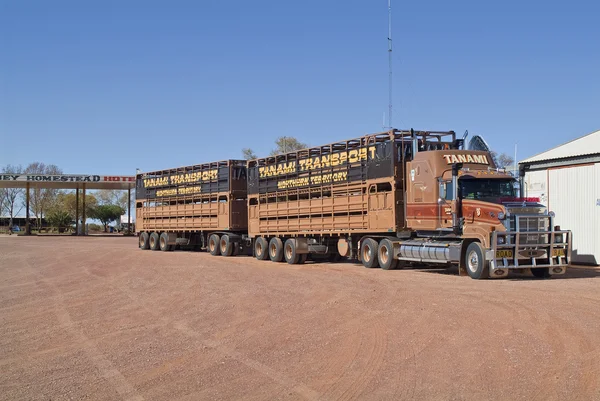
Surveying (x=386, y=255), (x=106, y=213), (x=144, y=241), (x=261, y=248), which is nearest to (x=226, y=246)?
(x=261, y=248)

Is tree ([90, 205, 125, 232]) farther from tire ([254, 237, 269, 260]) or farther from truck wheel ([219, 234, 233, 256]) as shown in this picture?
tire ([254, 237, 269, 260])

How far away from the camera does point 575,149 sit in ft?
78.0

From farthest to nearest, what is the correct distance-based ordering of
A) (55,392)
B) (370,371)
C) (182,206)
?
(182,206) < (370,371) < (55,392)

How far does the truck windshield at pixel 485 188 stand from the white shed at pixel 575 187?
3.03 m

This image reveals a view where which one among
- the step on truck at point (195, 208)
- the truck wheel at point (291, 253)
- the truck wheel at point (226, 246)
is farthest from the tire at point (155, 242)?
the truck wheel at point (291, 253)

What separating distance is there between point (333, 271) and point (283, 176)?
6.74 m

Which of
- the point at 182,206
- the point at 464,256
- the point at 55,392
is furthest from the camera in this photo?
the point at 182,206

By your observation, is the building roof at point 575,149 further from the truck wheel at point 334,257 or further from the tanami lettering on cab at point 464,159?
the truck wheel at point 334,257

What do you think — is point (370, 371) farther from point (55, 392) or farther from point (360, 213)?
point (360, 213)

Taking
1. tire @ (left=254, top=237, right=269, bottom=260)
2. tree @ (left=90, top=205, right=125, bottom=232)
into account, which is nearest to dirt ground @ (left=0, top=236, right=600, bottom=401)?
tire @ (left=254, top=237, right=269, bottom=260)

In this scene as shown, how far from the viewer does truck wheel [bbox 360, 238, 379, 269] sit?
867 inches

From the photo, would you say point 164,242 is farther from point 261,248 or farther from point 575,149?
point 575,149

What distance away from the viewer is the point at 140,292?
613 inches

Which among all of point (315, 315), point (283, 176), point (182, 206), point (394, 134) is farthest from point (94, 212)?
point (315, 315)
